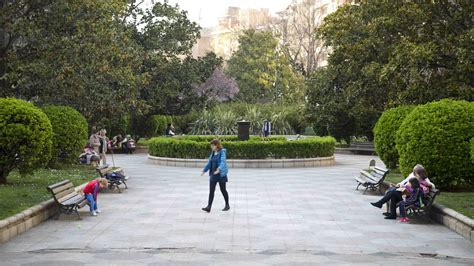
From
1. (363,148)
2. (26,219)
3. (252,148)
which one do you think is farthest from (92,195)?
(363,148)

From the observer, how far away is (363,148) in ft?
124

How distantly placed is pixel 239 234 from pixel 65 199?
3.97 m

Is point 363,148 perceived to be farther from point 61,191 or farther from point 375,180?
point 61,191

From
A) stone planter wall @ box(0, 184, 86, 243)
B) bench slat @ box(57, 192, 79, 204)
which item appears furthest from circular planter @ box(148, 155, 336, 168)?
stone planter wall @ box(0, 184, 86, 243)

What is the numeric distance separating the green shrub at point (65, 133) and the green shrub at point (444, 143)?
1063cm

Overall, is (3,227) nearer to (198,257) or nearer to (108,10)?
(198,257)

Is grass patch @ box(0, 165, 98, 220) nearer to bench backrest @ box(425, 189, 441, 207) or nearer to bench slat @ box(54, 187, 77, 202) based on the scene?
bench slat @ box(54, 187, 77, 202)

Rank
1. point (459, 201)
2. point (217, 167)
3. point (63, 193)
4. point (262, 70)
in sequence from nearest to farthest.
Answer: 1. point (63, 193)
2. point (217, 167)
3. point (459, 201)
4. point (262, 70)

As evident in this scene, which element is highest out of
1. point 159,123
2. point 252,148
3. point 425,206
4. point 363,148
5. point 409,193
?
point 159,123

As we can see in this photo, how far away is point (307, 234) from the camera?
11141 mm

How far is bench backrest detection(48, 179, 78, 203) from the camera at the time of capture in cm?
1261

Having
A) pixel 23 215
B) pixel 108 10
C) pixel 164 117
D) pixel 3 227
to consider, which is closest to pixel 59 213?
pixel 23 215

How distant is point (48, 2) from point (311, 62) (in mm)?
40204

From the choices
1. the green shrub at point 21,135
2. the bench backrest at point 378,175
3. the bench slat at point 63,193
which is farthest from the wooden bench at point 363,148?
the bench slat at point 63,193
